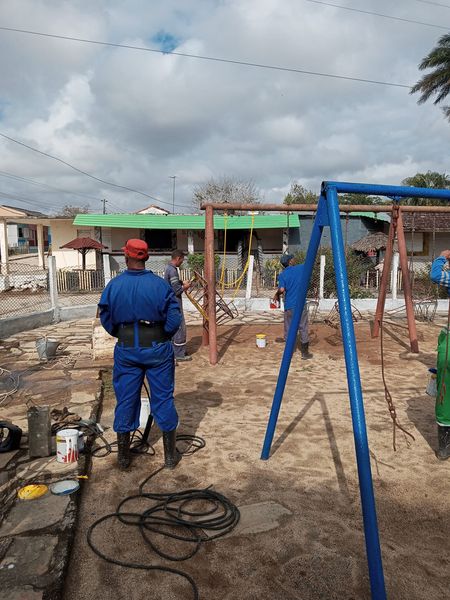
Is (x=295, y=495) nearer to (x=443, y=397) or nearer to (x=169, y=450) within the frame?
(x=169, y=450)

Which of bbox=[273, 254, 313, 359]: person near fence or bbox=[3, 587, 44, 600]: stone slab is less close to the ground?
bbox=[273, 254, 313, 359]: person near fence

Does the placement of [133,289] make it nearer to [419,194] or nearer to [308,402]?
[419,194]

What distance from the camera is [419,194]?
3.64 meters

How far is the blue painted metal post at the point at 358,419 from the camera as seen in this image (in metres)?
2.17

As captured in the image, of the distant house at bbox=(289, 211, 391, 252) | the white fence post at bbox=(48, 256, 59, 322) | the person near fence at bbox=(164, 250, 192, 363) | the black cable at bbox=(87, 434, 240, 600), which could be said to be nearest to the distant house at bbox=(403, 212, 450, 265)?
the distant house at bbox=(289, 211, 391, 252)

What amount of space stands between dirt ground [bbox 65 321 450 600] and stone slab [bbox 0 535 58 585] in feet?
0.51

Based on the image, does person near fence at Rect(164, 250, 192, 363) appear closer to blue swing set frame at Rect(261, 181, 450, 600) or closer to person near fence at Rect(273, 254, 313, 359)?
person near fence at Rect(273, 254, 313, 359)

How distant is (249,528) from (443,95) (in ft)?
85.2

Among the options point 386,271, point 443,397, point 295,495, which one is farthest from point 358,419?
point 386,271

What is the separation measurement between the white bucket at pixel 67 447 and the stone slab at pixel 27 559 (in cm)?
93

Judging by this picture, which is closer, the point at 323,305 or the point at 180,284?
the point at 180,284

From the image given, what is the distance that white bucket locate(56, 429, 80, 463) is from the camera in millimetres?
3584

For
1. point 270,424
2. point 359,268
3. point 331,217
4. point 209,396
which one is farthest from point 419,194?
point 359,268

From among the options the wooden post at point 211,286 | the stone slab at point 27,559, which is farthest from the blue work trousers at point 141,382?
the wooden post at point 211,286
